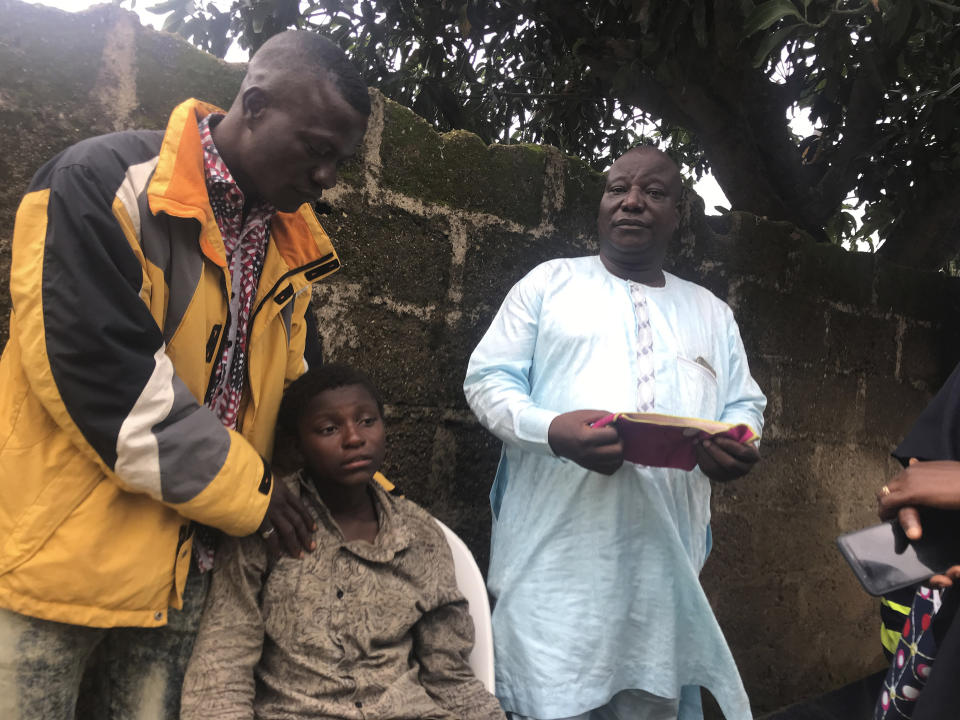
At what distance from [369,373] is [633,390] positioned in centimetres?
77

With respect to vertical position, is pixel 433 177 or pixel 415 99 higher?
pixel 415 99

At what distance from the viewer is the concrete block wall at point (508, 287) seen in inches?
76.4

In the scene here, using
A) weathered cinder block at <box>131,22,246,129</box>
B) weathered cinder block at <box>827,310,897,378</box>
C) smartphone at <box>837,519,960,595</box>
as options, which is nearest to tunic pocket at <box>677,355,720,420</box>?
smartphone at <box>837,519,960,595</box>

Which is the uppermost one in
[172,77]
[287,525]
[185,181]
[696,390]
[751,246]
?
[751,246]

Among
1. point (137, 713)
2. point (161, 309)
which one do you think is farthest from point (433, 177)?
point (137, 713)

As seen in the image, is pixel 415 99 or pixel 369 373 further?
pixel 415 99

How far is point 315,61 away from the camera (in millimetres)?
1561

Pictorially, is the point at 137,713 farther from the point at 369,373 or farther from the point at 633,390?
the point at 633,390

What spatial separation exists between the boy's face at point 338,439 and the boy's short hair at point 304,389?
1 cm

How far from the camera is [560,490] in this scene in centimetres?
211

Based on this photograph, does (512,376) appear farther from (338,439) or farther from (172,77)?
(172,77)

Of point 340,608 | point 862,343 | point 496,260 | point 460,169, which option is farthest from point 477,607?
point 862,343

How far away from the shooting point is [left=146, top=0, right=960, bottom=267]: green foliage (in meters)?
3.26

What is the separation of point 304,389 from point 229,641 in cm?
54
